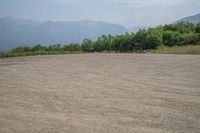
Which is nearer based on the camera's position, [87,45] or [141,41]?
[141,41]

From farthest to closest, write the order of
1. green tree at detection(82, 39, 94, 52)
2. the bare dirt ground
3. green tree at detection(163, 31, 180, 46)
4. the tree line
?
green tree at detection(82, 39, 94, 52) < green tree at detection(163, 31, 180, 46) < the tree line < the bare dirt ground

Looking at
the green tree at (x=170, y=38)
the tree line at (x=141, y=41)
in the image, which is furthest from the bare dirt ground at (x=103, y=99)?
the green tree at (x=170, y=38)

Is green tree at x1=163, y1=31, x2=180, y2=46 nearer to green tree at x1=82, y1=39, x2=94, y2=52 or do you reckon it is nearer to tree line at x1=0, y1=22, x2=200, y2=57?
tree line at x1=0, y1=22, x2=200, y2=57

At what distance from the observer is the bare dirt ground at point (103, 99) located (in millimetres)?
7973

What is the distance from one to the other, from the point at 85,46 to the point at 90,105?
80.6 feet

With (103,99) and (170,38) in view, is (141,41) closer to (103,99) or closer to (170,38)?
(170,38)

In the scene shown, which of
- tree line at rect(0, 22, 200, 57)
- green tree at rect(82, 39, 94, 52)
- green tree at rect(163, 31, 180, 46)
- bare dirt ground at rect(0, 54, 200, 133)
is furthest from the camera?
green tree at rect(82, 39, 94, 52)

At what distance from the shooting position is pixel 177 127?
769 centimetres

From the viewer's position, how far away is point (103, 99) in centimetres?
1057

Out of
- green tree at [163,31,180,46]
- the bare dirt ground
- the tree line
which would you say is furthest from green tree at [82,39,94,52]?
the bare dirt ground

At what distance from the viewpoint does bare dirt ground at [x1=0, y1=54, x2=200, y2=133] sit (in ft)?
26.2

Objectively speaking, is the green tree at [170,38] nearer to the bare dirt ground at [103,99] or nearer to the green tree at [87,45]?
the green tree at [87,45]

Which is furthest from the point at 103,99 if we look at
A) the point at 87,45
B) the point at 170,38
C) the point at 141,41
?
the point at 87,45

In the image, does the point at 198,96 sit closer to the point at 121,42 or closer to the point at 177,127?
the point at 177,127
